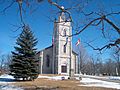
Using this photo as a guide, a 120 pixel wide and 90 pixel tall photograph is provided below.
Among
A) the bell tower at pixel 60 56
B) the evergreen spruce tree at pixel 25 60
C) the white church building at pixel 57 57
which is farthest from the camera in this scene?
the white church building at pixel 57 57

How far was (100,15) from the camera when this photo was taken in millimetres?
14422

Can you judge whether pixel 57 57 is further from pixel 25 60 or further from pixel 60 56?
pixel 25 60

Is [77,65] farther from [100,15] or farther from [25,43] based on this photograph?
[100,15]

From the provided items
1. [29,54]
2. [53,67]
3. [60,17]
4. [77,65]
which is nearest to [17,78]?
[29,54]

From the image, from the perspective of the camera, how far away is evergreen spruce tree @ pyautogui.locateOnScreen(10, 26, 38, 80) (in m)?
32.0

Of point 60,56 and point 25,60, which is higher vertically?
point 60,56

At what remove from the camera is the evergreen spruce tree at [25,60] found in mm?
31953

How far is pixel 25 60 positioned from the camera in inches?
1287

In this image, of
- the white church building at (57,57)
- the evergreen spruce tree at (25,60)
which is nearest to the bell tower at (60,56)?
the white church building at (57,57)

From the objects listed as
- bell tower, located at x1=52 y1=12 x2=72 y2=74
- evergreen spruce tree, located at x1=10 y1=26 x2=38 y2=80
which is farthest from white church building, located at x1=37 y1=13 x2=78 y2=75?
evergreen spruce tree, located at x1=10 y1=26 x2=38 y2=80

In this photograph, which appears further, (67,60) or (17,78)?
(67,60)

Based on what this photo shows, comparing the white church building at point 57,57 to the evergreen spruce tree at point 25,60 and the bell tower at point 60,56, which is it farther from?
the evergreen spruce tree at point 25,60

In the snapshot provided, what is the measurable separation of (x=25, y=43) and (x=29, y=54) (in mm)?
1667

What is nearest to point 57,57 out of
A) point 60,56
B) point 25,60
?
point 60,56
